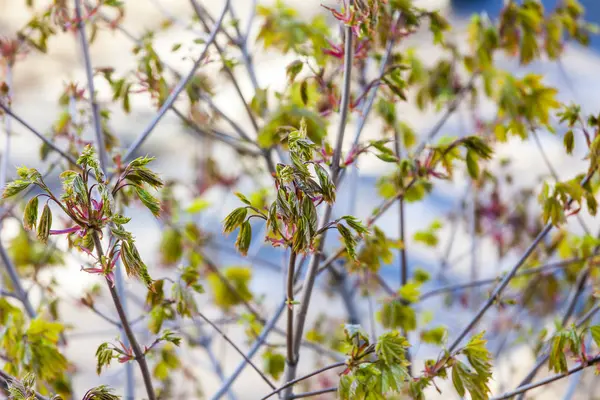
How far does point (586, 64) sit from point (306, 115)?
6584mm

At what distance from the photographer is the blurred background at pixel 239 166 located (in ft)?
15.0

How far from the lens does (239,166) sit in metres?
5.59

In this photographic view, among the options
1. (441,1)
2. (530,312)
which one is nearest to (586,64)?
(441,1)

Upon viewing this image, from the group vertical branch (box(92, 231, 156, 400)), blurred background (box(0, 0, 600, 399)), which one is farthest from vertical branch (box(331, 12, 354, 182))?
blurred background (box(0, 0, 600, 399))

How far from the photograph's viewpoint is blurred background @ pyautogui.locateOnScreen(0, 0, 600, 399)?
458 cm

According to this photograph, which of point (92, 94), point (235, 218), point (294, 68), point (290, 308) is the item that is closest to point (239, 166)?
point (92, 94)

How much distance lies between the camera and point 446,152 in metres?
1.93

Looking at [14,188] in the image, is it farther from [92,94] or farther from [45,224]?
[92,94]

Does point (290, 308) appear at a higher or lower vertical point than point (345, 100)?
lower

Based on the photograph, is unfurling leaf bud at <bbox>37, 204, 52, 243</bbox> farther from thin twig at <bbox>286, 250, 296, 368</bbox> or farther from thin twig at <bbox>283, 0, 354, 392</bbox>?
thin twig at <bbox>283, 0, 354, 392</bbox>

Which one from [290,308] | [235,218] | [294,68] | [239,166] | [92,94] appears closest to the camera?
[235,218]

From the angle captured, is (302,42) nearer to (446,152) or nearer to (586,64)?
(446,152)

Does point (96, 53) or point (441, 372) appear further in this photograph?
point (96, 53)

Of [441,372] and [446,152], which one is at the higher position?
[446,152]
